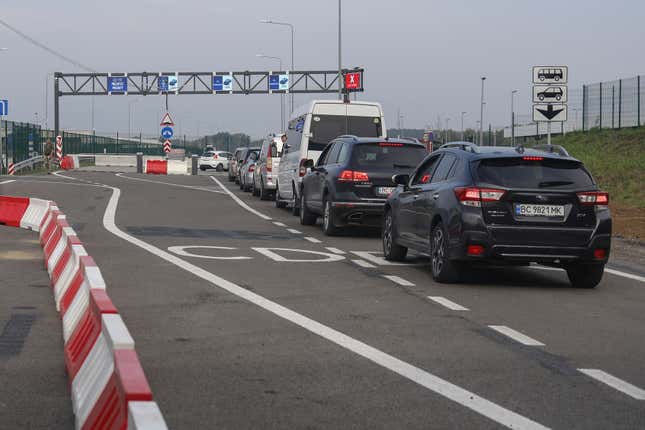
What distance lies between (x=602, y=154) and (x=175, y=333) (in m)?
38.4

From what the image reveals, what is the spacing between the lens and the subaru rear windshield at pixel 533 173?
40.5 ft

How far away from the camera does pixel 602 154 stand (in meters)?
45.4

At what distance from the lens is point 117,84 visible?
8525 cm

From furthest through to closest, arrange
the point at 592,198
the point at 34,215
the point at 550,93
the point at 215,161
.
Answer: the point at 215,161, the point at 550,93, the point at 34,215, the point at 592,198

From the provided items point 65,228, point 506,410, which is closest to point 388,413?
point 506,410

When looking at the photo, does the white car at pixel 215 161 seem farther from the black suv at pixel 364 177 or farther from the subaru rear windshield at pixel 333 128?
the black suv at pixel 364 177

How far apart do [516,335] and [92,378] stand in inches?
168

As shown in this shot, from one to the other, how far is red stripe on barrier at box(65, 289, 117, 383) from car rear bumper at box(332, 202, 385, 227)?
1150cm

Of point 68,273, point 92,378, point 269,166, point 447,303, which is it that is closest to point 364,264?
point 447,303

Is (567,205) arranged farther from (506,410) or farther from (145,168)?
(145,168)

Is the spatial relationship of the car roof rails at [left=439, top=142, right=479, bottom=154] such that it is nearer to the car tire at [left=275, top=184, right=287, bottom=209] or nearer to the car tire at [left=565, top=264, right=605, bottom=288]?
the car tire at [left=565, top=264, right=605, bottom=288]

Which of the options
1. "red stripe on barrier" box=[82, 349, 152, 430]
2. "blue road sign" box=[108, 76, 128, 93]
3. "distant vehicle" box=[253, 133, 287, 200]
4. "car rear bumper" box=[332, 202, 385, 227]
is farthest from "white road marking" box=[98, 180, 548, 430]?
"blue road sign" box=[108, 76, 128, 93]

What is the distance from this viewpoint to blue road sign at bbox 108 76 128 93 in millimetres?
85125

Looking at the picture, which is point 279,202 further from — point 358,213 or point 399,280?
point 399,280
